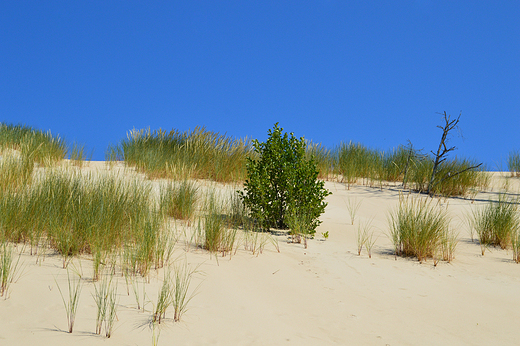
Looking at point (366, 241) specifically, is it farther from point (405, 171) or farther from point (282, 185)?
point (405, 171)

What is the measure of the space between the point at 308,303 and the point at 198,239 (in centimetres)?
164

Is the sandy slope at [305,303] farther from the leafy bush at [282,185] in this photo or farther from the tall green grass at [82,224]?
the leafy bush at [282,185]

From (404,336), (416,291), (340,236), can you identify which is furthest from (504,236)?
(404,336)

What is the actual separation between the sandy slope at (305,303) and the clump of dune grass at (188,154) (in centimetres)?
456

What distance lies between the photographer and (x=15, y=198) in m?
4.13

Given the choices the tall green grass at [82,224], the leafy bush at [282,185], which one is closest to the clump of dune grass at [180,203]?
the leafy bush at [282,185]

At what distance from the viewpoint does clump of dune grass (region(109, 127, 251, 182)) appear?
9.06m

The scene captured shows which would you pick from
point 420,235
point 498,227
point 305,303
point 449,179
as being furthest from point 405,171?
point 305,303

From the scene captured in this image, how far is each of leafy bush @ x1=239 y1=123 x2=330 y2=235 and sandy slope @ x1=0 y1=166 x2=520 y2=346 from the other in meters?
0.67

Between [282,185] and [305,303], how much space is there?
8.55 feet

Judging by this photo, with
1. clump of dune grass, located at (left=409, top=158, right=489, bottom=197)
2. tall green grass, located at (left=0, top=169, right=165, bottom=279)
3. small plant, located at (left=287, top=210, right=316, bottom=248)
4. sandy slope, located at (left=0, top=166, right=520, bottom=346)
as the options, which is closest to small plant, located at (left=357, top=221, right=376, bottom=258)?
sandy slope, located at (left=0, top=166, right=520, bottom=346)

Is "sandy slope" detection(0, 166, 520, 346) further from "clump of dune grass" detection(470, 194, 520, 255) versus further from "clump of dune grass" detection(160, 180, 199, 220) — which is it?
"clump of dune grass" detection(160, 180, 199, 220)

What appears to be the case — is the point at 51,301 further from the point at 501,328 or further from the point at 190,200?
the point at 501,328

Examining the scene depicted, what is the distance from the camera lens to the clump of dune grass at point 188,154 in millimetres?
9062
